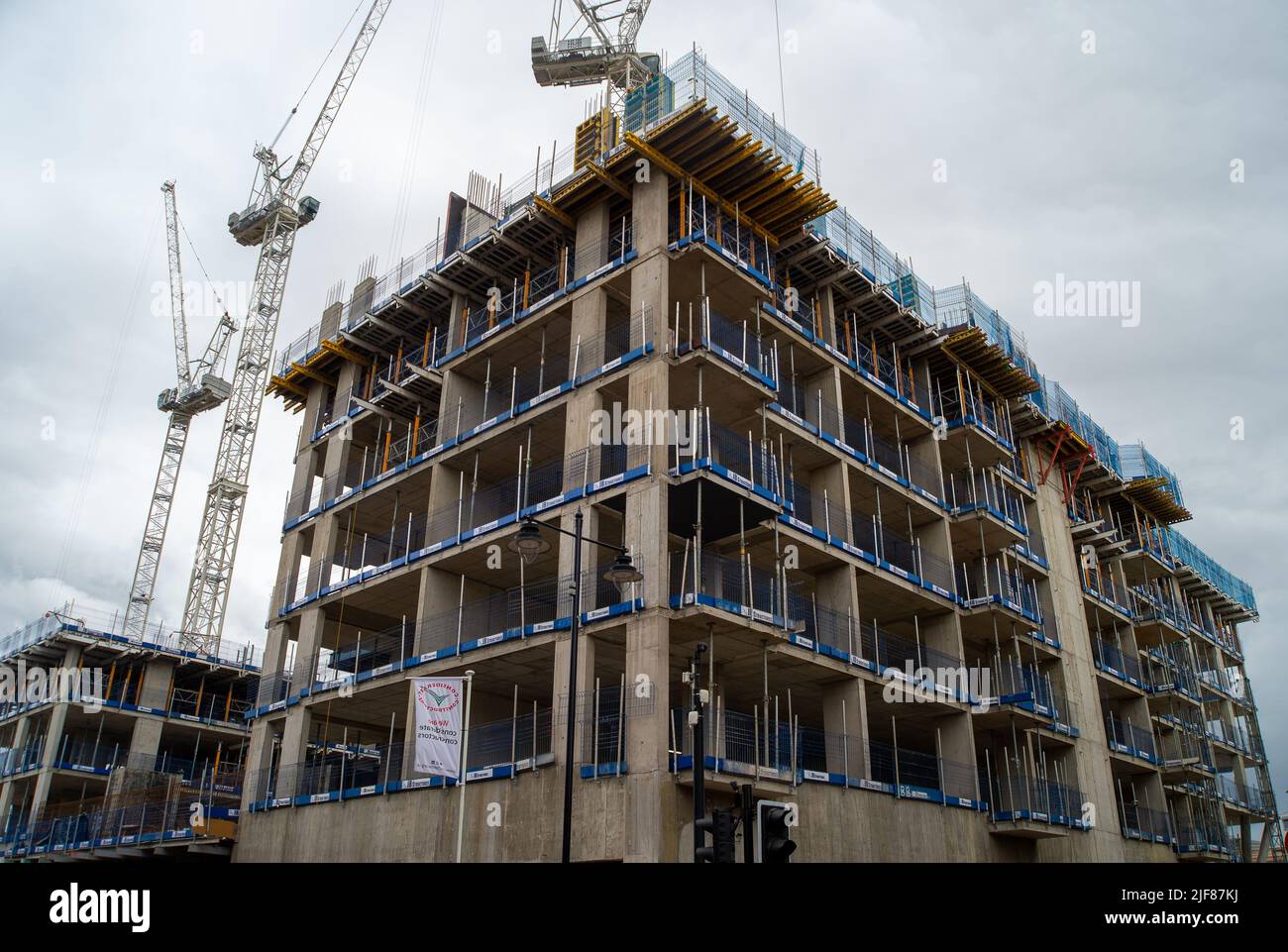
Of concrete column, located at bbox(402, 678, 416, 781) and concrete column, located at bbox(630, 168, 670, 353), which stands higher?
concrete column, located at bbox(630, 168, 670, 353)

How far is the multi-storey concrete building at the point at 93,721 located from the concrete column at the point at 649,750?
27638mm

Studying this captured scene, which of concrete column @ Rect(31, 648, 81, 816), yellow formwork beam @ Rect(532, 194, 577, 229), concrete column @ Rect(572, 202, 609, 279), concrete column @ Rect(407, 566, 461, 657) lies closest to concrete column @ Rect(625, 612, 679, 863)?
concrete column @ Rect(407, 566, 461, 657)

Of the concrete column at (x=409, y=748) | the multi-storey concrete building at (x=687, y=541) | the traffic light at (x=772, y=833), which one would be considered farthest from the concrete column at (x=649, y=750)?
the traffic light at (x=772, y=833)

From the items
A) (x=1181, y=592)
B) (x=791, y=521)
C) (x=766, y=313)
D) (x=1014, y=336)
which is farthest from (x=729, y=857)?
(x=1181, y=592)

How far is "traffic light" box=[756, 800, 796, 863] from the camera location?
11.0m

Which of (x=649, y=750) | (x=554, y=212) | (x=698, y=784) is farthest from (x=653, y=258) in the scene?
(x=698, y=784)

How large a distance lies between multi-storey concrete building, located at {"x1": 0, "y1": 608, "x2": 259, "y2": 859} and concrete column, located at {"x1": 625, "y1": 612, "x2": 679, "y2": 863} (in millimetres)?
27638

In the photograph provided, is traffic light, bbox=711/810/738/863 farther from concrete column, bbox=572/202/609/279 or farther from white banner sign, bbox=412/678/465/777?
concrete column, bbox=572/202/609/279

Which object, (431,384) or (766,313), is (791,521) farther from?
(431,384)

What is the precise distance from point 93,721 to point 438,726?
136 feet

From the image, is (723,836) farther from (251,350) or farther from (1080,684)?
(251,350)

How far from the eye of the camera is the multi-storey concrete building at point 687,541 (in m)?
27.3

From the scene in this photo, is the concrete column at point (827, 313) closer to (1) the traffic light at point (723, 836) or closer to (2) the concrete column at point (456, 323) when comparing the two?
(2) the concrete column at point (456, 323)

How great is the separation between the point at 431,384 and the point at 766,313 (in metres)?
13.3
